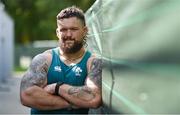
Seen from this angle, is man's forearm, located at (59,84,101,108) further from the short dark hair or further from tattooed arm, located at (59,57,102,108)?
the short dark hair

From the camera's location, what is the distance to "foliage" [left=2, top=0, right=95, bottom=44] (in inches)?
1938

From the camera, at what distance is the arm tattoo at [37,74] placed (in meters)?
3.75

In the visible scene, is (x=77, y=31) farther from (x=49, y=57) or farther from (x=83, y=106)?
(x=83, y=106)

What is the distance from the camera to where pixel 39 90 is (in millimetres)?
3793

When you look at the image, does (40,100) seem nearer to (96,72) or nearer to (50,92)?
(50,92)

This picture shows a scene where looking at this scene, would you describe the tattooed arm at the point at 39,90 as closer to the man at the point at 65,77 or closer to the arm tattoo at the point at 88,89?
the man at the point at 65,77

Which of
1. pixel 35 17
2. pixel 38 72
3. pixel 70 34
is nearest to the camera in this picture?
pixel 70 34

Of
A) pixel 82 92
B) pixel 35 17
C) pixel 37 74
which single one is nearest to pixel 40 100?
pixel 37 74

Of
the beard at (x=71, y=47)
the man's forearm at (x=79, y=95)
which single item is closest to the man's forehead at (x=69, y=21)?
the beard at (x=71, y=47)

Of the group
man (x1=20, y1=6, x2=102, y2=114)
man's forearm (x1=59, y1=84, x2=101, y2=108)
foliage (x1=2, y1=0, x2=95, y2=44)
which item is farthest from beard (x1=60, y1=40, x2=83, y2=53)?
foliage (x1=2, y1=0, x2=95, y2=44)

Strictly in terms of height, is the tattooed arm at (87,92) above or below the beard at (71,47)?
below

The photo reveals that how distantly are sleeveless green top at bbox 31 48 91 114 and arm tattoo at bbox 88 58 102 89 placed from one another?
0.05 m

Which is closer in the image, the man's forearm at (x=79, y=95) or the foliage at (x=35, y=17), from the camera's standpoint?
the man's forearm at (x=79, y=95)

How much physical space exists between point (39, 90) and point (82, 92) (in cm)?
30
